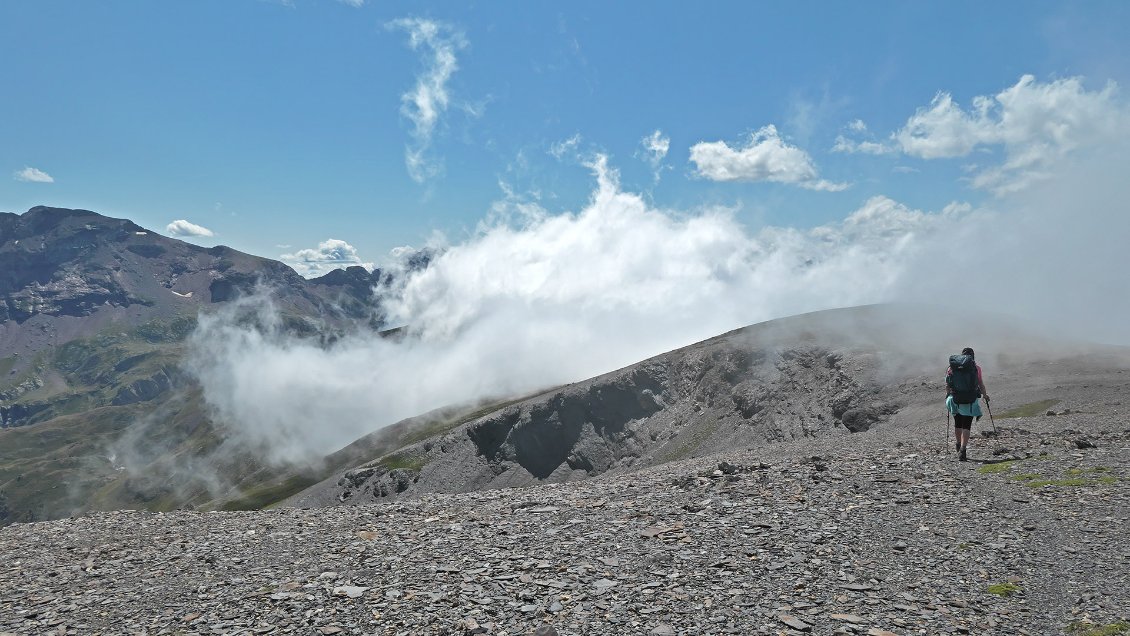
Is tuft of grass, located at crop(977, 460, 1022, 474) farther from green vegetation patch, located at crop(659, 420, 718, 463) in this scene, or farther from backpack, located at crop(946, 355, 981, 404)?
green vegetation patch, located at crop(659, 420, 718, 463)

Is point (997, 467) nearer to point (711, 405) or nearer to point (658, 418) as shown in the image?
point (711, 405)

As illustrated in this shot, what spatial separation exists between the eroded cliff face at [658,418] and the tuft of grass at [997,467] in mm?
50851

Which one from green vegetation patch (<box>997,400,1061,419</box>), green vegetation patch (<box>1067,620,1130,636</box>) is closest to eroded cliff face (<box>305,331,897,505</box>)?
green vegetation patch (<box>997,400,1061,419</box>)

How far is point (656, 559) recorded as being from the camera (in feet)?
51.3

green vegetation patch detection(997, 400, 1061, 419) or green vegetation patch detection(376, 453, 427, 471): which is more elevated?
green vegetation patch detection(997, 400, 1061, 419)

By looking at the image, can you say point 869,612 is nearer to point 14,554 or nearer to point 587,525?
point 587,525

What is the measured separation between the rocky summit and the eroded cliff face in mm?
56136

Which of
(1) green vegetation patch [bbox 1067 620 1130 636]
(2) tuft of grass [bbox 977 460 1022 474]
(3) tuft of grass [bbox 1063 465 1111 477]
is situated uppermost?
(2) tuft of grass [bbox 977 460 1022 474]

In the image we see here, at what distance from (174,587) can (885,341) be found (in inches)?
4056

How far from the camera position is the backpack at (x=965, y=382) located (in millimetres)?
25641

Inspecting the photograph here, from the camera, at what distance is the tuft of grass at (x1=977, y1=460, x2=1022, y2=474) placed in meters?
22.3

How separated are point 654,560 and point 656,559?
0.28 feet

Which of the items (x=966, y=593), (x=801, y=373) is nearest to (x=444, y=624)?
(x=966, y=593)

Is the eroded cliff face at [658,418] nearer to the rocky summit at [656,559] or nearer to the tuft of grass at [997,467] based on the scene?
the tuft of grass at [997,467]
